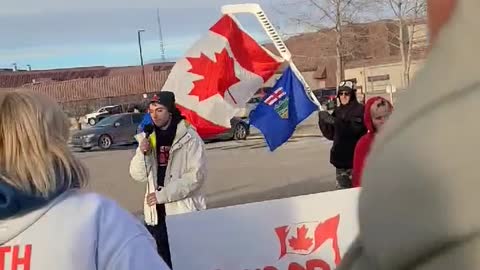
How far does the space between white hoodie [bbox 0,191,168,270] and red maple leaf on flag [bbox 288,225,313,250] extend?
9.50 feet

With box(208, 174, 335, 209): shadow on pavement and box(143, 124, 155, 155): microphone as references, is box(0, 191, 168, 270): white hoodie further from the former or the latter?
box(208, 174, 335, 209): shadow on pavement

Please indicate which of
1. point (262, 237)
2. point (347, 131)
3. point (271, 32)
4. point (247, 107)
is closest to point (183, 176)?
point (262, 237)

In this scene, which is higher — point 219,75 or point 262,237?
point 219,75

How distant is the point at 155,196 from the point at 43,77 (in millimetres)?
84253

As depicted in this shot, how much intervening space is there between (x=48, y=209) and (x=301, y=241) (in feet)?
10.2

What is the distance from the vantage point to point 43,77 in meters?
88.2

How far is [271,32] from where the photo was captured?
384 inches

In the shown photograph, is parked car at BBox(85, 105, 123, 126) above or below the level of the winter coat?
below

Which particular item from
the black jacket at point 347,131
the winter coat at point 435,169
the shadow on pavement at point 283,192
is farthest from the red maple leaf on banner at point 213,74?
the winter coat at point 435,169

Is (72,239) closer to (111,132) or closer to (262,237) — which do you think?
(262,237)

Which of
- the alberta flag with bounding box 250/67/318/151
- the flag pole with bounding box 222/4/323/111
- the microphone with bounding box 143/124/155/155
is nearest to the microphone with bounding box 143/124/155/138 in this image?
the microphone with bounding box 143/124/155/155

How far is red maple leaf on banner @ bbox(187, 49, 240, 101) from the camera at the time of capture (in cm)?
778

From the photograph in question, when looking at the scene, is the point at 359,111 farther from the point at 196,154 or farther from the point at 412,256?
the point at 412,256

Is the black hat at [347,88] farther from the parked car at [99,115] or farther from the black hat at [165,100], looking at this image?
the parked car at [99,115]
